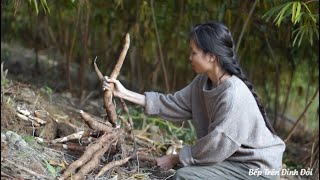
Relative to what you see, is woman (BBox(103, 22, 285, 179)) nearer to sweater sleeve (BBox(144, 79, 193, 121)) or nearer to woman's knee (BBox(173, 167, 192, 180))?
woman's knee (BBox(173, 167, 192, 180))

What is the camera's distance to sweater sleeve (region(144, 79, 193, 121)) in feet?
9.46

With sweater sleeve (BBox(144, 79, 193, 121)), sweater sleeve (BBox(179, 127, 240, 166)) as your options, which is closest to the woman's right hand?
sweater sleeve (BBox(144, 79, 193, 121))

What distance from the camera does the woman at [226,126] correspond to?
2.51m

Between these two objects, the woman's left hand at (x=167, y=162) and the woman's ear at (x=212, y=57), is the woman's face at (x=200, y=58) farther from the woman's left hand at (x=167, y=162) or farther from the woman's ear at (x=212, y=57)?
the woman's left hand at (x=167, y=162)

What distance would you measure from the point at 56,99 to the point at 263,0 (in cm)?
164

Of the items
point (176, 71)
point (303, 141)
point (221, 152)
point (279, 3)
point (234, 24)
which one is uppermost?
point (279, 3)

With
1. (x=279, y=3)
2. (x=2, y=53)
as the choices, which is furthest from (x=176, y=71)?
(x=279, y=3)

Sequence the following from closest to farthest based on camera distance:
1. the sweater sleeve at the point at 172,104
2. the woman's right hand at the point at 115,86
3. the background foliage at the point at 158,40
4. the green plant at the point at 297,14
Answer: the woman's right hand at the point at 115,86 → the sweater sleeve at the point at 172,104 → the green plant at the point at 297,14 → the background foliage at the point at 158,40

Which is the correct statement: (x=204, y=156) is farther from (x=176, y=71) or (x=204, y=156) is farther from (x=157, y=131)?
(x=176, y=71)

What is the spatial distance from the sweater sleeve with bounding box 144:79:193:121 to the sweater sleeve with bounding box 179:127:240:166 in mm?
314

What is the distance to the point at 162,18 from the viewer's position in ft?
15.3

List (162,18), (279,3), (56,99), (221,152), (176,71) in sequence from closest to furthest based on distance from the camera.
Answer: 1. (221,152)
2. (279,3)
3. (56,99)
4. (162,18)
5. (176,71)

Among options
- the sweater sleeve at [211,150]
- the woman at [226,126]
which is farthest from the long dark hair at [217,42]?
the sweater sleeve at [211,150]

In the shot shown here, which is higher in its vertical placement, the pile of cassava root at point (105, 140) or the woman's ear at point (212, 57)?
the woman's ear at point (212, 57)
